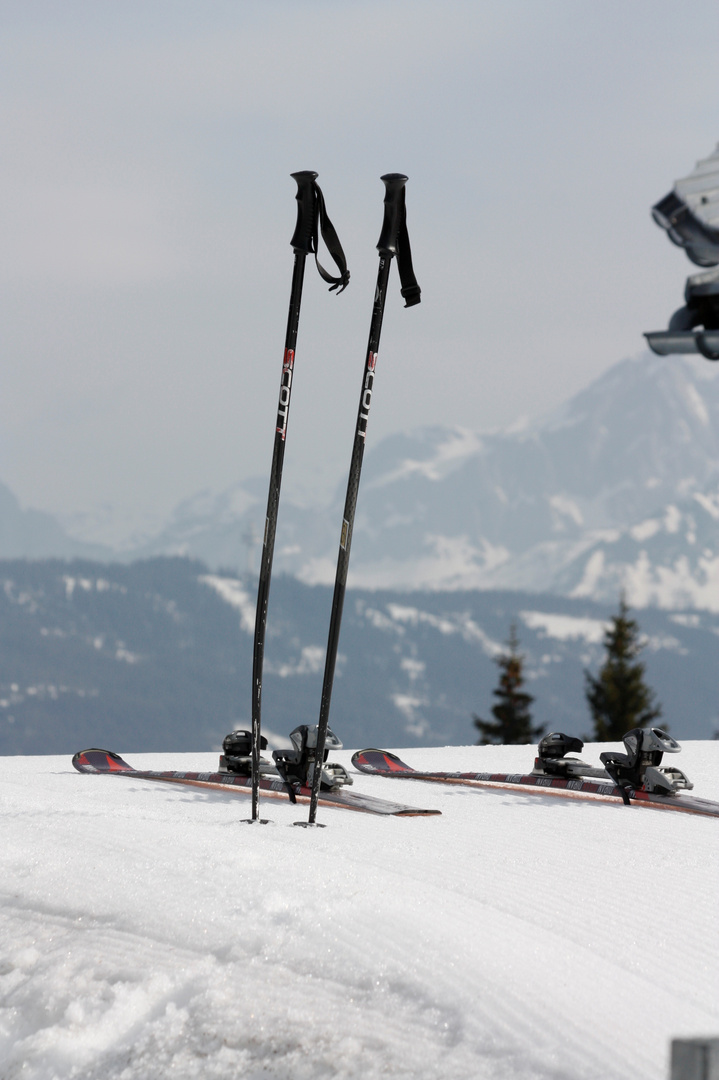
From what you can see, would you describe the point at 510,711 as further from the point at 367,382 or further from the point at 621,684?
the point at 367,382

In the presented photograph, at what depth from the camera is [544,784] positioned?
39.7 ft

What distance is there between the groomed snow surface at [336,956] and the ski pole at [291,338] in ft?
4.86

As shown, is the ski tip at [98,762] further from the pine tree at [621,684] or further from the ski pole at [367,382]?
the pine tree at [621,684]

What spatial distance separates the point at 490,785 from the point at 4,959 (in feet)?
23.9

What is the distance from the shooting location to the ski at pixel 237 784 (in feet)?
33.1

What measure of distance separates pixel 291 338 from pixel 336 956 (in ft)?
16.4

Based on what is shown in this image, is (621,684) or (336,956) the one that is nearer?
(336,956)

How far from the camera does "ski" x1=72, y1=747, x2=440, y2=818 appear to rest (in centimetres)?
1009

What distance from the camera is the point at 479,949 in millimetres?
5691

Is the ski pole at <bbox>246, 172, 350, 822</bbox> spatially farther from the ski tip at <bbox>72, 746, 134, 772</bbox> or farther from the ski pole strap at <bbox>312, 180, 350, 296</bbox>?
the ski tip at <bbox>72, 746, 134, 772</bbox>

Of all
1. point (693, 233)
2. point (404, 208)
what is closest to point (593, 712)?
point (404, 208)

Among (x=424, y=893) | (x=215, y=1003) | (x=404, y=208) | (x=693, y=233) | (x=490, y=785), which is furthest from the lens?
(x=490, y=785)

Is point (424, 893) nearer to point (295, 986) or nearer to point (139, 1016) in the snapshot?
point (295, 986)

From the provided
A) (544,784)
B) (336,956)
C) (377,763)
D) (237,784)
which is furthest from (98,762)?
(336,956)
